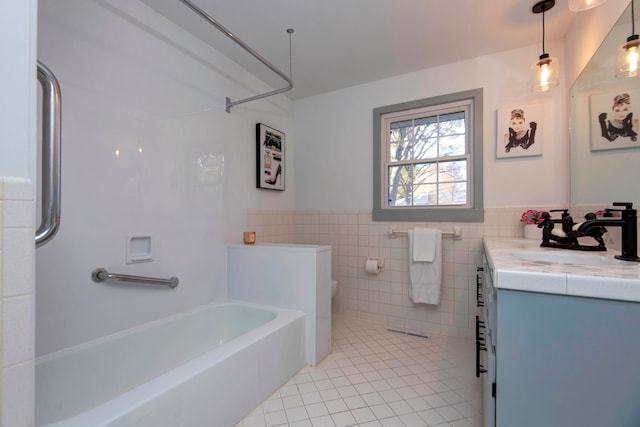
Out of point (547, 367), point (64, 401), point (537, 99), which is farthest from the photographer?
point (537, 99)

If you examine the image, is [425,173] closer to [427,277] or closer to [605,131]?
[427,277]

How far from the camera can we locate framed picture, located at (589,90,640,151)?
1.32 m

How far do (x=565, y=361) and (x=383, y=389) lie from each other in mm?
1150

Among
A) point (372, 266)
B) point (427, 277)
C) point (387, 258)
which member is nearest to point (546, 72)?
point (427, 277)

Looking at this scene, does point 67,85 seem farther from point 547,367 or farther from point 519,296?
point 547,367

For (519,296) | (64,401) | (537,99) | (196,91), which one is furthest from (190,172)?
(537,99)

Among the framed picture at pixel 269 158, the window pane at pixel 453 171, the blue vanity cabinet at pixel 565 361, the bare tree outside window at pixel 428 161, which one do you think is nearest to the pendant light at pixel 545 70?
the bare tree outside window at pixel 428 161

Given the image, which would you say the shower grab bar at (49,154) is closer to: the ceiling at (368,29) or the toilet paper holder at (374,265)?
the ceiling at (368,29)

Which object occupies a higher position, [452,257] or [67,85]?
[67,85]

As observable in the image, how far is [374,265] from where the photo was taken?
2668 mm

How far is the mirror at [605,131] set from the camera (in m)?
1.31

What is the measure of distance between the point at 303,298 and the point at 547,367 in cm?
142

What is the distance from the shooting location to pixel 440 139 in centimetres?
258

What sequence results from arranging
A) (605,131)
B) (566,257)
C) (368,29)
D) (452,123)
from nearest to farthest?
1. (566,257)
2. (605,131)
3. (368,29)
4. (452,123)
